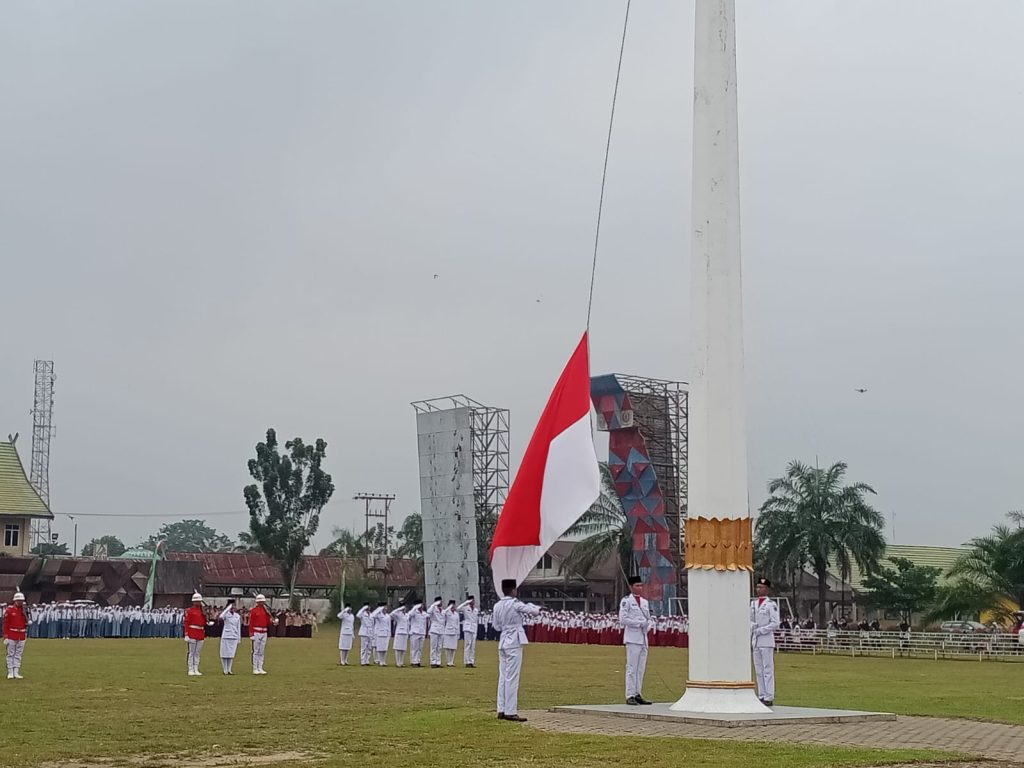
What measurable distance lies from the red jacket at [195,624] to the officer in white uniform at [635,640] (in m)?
10.1

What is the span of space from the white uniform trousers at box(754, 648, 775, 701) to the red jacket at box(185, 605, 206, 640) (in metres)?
11.0

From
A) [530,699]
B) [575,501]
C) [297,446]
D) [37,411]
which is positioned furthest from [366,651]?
[37,411]

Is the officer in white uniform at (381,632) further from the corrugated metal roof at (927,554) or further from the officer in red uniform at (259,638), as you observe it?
the corrugated metal roof at (927,554)

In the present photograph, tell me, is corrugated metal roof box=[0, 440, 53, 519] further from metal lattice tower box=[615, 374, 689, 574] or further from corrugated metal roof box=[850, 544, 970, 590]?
corrugated metal roof box=[850, 544, 970, 590]

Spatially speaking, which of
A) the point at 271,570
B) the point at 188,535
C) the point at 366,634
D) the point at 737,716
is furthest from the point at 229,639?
the point at 188,535

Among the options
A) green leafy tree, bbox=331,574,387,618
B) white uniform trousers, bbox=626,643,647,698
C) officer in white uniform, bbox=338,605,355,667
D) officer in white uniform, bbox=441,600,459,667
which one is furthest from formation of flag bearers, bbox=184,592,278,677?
green leafy tree, bbox=331,574,387,618

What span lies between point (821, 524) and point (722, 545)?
3124cm

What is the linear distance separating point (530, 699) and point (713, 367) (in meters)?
5.87

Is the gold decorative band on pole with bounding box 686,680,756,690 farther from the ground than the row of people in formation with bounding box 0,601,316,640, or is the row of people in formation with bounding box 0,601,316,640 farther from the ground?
the gold decorative band on pole with bounding box 686,680,756,690

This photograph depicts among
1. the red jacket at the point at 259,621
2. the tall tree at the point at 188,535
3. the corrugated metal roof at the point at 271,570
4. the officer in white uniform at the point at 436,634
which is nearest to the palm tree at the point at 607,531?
the corrugated metal roof at the point at 271,570

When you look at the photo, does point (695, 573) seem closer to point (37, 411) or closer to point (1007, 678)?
point (1007, 678)

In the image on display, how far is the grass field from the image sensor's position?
35.0 feet

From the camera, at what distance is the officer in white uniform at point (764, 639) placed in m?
16.7

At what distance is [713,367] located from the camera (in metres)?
14.5
